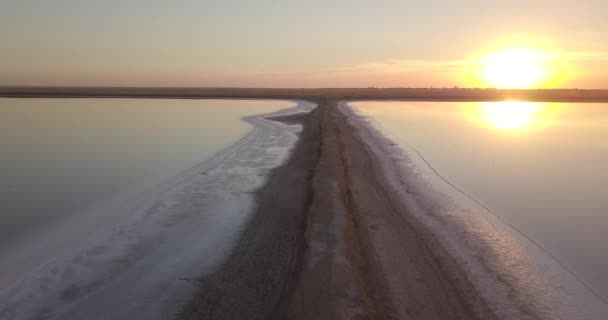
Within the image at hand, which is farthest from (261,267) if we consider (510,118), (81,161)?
(510,118)

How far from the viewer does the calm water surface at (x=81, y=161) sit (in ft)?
36.8

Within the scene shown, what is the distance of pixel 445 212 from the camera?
36.1 ft

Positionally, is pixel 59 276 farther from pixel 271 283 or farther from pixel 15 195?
pixel 15 195

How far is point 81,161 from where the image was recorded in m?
17.7

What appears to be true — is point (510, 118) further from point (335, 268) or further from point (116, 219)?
point (335, 268)

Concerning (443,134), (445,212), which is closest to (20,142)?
(445,212)

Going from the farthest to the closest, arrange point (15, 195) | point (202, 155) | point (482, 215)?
point (202, 155) → point (15, 195) → point (482, 215)

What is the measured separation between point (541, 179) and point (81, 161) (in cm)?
1621

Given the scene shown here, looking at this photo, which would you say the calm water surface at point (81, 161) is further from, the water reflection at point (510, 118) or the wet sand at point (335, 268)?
the water reflection at point (510, 118)

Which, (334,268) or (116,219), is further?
(116,219)

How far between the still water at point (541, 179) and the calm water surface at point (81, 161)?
9850 millimetres

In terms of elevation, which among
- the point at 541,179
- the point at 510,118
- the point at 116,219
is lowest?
the point at 510,118

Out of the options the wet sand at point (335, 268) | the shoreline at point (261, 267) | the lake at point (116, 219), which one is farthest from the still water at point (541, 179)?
the lake at point (116, 219)

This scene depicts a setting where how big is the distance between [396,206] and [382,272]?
4195mm
